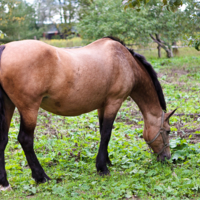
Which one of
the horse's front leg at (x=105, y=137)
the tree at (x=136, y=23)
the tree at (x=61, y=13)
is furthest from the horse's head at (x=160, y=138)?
the tree at (x=61, y=13)

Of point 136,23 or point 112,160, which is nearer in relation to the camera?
point 112,160

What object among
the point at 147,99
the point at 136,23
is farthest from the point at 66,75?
the point at 136,23

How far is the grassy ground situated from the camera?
3279 mm

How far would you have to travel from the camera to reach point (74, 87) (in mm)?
3482

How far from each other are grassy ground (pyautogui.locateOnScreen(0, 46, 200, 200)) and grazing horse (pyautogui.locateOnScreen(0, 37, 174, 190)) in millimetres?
241

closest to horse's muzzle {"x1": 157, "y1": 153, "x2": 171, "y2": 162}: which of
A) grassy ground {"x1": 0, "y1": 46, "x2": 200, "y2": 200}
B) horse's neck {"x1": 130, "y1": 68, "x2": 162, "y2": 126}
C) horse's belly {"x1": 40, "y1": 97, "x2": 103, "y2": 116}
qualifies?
grassy ground {"x1": 0, "y1": 46, "x2": 200, "y2": 200}

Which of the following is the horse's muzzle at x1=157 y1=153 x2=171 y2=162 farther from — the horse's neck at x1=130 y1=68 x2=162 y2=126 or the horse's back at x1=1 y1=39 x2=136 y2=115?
the horse's back at x1=1 y1=39 x2=136 y2=115

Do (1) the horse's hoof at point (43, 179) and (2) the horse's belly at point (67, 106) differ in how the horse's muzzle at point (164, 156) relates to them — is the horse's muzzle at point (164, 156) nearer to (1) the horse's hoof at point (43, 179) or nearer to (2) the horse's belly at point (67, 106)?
(2) the horse's belly at point (67, 106)

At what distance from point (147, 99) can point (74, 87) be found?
4.88 ft

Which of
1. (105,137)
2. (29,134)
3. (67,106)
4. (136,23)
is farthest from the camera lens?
(136,23)

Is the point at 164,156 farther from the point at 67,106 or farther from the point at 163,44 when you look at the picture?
the point at 163,44

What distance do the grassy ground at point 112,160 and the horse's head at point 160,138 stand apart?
15cm

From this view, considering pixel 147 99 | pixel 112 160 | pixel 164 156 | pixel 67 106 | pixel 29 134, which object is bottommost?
pixel 112 160

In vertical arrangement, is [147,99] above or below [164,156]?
above
